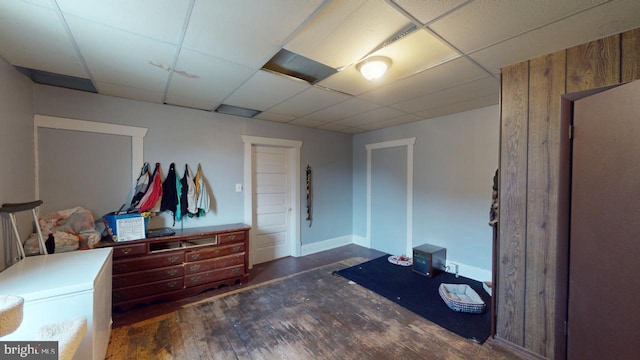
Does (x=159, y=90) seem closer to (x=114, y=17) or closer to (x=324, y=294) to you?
(x=114, y=17)

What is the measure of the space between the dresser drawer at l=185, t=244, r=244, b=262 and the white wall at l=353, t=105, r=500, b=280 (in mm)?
2810

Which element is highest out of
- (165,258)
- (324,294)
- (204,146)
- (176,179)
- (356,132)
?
(356,132)

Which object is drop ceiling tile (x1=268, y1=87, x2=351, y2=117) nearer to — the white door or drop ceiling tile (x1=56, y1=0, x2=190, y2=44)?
the white door

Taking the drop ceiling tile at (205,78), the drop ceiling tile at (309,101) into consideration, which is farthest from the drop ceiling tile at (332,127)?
the drop ceiling tile at (205,78)

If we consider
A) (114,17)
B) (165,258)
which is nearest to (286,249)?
(165,258)

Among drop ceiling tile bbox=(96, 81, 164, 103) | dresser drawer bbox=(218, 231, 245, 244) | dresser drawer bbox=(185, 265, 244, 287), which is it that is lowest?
dresser drawer bbox=(185, 265, 244, 287)

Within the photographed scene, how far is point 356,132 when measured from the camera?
495 cm

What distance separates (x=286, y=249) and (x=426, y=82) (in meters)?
3.35

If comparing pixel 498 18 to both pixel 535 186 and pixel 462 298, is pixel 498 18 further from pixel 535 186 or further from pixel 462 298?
pixel 462 298

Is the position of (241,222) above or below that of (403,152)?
below

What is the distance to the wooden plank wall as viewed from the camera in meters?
1.69

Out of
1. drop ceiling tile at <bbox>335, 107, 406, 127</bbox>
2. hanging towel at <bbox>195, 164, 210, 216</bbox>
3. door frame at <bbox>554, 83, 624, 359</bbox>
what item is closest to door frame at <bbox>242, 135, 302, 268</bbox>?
hanging towel at <bbox>195, 164, 210, 216</bbox>

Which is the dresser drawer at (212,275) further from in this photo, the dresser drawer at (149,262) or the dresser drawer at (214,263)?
the dresser drawer at (149,262)

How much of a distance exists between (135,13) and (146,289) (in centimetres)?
255
